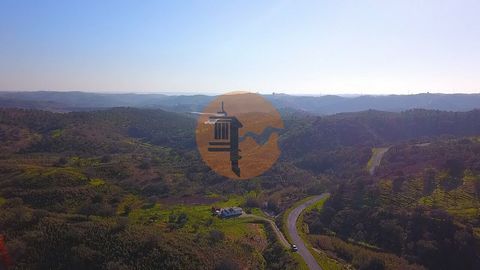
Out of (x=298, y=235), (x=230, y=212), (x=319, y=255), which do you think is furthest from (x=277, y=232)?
(x=230, y=212)

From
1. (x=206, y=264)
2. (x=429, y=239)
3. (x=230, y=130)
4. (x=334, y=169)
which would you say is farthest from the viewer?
(x=334, y=169)

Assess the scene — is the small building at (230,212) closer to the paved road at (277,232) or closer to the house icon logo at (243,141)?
the paved road at (277,232)

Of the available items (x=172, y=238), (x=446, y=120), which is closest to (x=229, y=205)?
(x=172, y=238)

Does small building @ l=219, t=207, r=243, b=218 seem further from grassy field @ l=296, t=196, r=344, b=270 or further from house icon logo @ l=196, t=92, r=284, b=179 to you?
grassy field @ l=296, t=196, r=344, b=270

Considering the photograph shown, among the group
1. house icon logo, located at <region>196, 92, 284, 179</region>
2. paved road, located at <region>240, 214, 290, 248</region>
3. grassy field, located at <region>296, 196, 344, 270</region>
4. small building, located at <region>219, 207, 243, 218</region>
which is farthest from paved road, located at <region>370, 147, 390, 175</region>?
small building, located at <region>219, 207, 243, 218</region>

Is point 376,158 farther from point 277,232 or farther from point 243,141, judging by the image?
point 277,232

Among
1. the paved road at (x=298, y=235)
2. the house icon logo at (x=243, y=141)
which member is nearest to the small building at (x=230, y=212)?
the house icon logo at (x=243, y=141)

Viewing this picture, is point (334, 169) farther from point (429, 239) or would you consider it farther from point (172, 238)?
point (172, 238)

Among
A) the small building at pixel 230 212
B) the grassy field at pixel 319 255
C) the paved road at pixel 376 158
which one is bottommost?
the grassy field at pixel 319 255

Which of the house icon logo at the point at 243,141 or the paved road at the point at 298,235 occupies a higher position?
the house icon logo at the point at 243,141
